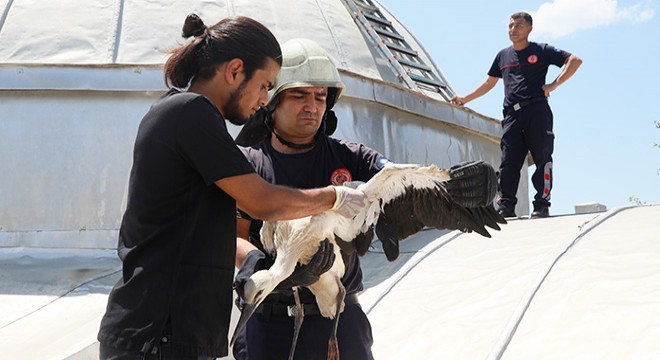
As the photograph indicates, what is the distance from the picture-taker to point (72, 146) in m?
6.50

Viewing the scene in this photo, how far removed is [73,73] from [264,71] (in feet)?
16.4

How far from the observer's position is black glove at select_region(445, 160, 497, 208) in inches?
107

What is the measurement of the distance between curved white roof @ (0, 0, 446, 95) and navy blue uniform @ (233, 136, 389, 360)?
4258mm

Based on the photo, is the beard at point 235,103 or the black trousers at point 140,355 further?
the beard at point 235,103

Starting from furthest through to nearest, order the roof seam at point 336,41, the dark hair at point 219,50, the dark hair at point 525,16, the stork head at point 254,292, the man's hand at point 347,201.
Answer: the roof seam at point 336,41 < the dark hair at point 525,16 < the stork head at point 254,292 < the man's hand at point 347,201 < the dark hair at point 219,50

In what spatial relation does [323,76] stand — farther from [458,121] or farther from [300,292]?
[458,121]

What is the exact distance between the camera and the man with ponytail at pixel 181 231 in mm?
1896

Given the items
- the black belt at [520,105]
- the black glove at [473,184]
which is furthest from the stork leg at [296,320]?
the black belt at [520,105]

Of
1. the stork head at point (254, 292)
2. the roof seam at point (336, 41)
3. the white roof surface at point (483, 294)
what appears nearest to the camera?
the stork head at point (254, 292)

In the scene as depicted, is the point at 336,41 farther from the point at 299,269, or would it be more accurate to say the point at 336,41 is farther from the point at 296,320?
the point at 296,320

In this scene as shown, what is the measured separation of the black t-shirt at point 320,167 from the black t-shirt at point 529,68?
13.0 ft

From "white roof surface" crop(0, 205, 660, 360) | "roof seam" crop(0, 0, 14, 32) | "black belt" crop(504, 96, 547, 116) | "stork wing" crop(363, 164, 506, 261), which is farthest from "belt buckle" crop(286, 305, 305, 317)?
"roof seam" crop(0, 0, 14, 32)

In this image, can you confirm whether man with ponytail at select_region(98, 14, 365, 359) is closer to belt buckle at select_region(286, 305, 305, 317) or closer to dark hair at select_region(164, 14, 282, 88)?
dark hair at select_region(164, 14, 282, 88)

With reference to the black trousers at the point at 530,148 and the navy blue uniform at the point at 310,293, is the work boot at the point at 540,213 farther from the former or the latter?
the navy blue uniform at the point at 310,293
